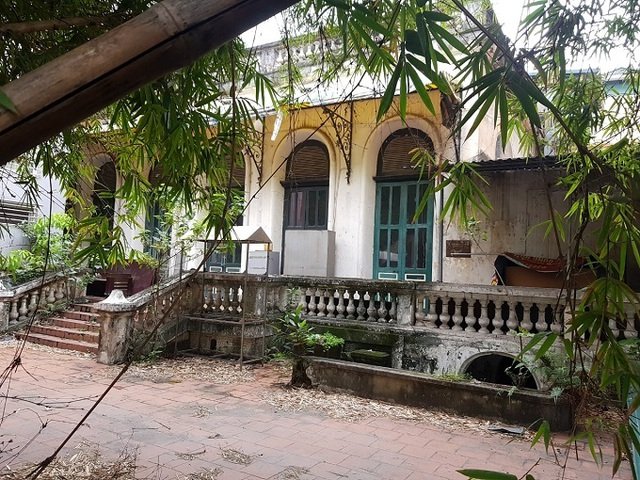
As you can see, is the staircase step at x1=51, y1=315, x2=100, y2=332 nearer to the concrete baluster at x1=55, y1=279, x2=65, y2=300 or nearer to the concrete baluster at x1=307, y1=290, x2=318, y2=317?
the concrete baluster at x1=55, y1=279, x2=65, y2=300

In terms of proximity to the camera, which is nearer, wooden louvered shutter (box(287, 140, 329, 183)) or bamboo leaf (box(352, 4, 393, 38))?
bamboo leaf (box(352, 4, 393, 38))

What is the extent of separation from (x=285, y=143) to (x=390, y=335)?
235 inches

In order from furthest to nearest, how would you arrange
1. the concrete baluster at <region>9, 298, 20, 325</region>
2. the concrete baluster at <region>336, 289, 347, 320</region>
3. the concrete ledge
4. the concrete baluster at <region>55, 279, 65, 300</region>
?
1. the concrete baluster at <region>55, 279, 65, 300</region>
2. the concrete baluster at <region>9, 298, 20, 325</region>
3. the concrete baluster at <region>336, 289, 347, 320</region>
4. the concrete ledge

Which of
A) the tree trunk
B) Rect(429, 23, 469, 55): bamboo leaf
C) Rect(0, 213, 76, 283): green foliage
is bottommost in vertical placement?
the tree trunk

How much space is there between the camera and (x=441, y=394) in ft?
19.0

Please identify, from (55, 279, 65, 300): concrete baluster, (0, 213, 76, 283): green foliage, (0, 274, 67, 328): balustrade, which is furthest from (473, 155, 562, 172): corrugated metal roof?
(55, 279, 65, 300): concrete baluster

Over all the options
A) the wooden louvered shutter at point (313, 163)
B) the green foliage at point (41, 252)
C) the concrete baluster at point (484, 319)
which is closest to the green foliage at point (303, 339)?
the concrete baluster at point (484, 319)

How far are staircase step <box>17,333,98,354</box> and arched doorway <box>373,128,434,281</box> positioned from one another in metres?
5.83

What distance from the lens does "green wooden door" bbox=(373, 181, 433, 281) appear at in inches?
406

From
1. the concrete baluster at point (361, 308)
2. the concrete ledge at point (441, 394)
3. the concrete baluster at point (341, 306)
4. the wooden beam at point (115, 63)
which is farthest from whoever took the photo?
the concrete baluster at point (341, 306)

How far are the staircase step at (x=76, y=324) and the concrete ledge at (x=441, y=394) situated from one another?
17.6 ft

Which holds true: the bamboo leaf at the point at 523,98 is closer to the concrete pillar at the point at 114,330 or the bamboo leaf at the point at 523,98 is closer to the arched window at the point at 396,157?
the concrete pillar at the point at 114,330

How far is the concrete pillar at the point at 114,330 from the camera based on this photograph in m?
7.96

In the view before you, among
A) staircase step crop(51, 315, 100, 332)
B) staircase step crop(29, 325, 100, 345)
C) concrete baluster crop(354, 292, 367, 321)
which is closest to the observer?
concrete baluster crop(354, 292, 367, 321)
